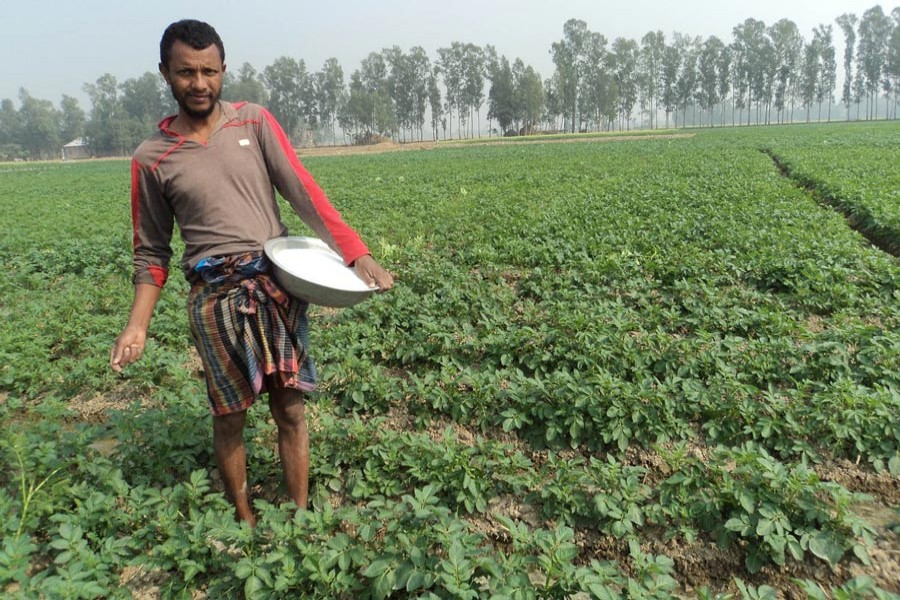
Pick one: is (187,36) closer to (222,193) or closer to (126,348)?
(222,193)

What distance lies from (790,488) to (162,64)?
3115 mm

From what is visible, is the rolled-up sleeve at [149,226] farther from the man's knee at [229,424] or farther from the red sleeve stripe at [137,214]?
the man's knee at [229,424]

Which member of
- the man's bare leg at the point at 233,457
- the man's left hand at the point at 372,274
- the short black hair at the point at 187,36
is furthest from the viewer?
the man's bare leg at the point at 233,457

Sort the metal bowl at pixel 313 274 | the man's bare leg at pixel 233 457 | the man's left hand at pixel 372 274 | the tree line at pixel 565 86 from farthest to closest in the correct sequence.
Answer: the tree line at pixel 565 86 → the man's bare leg at pixel 233 457 → the man's left hand at pixel 372 274 → the metal bowl at pixel 313 274

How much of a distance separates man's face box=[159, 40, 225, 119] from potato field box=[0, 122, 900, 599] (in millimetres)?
1660

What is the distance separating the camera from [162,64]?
219cm

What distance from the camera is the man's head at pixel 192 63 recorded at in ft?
6.93

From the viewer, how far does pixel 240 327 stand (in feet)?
7.64

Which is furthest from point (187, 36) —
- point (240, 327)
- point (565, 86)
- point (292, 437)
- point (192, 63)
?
point (565, 86)

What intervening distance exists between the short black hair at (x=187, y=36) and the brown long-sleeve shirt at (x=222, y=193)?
270 millimetres

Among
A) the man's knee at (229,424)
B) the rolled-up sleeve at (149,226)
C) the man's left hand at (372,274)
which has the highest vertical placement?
the rolled-up sleeve at (149,226)

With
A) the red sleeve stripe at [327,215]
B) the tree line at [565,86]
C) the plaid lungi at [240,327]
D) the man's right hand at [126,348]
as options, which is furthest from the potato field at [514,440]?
the tree line at [565,86]

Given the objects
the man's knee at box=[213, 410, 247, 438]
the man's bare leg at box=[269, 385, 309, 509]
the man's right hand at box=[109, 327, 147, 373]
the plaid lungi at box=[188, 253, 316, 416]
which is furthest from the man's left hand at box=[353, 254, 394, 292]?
the man's right hand at box=[109, 327, 147, 373]

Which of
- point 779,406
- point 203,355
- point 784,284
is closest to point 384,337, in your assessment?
point 203,355
